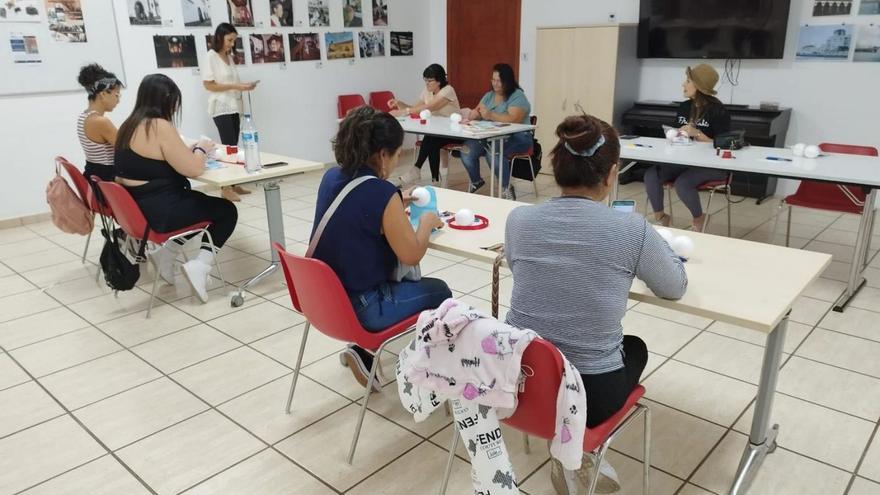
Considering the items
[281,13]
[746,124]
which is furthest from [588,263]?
[281,13]

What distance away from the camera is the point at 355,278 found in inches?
83.3

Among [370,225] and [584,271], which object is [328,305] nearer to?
[370,225]

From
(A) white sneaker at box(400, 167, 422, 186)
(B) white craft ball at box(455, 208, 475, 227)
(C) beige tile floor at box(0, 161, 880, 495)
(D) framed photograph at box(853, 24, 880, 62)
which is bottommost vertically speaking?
(C) beige tile floor at box(0, 161, 880, 495)

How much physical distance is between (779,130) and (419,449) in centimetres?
452

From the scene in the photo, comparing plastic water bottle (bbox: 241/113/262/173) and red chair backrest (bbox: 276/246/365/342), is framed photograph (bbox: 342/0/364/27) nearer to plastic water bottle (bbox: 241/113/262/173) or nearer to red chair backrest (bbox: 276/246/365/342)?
plastic water bottle (bbox: 241/113/262/173)

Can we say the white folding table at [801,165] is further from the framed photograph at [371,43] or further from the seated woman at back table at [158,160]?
the framed photograph at [371,43]

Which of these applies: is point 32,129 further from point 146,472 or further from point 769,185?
point 769,185

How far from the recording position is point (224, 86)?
5.54 metres

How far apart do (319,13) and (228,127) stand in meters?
1.70

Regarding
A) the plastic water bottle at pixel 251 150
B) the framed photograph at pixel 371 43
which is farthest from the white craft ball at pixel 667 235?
the framed photograph at pixel 371 43

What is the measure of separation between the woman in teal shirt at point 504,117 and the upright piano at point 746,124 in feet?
3.87

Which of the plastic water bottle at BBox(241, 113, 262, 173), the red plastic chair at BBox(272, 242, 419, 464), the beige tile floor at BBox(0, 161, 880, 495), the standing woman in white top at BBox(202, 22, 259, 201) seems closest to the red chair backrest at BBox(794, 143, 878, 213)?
the beige tile floor at BBox(0, 161, 880, 495)

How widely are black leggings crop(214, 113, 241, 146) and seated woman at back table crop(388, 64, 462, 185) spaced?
147cm

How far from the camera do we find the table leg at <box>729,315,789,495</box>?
189 cm
